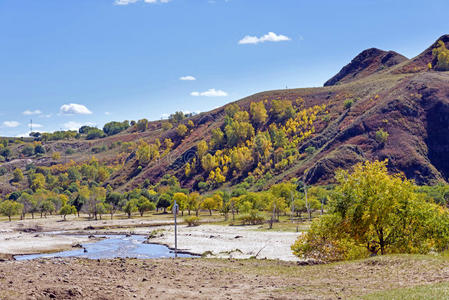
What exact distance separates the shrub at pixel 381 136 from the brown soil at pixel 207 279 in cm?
15718

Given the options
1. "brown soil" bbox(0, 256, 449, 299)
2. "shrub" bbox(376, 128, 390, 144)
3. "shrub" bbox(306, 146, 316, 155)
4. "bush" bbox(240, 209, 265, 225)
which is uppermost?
"shrub" bbox(376, 128, 390, 144)

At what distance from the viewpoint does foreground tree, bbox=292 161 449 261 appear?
97.8 feet

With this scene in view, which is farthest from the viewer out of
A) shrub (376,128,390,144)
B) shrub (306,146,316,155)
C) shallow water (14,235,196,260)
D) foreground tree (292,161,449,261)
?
shrub (306,146,316,155)

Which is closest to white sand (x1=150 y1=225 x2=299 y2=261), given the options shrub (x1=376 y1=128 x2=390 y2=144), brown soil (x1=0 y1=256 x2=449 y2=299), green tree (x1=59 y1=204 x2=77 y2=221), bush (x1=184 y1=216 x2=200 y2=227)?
bush (x1=184 y1=216 x2=200 y2=227)

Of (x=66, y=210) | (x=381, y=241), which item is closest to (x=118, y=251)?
(x=381, y=241)

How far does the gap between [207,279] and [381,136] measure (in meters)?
162

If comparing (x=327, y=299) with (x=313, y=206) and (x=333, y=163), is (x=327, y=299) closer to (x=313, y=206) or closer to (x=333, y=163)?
(x=313, y=206)

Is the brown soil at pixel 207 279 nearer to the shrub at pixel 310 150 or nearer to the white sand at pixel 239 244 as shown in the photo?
the white sand at pixel 239 244

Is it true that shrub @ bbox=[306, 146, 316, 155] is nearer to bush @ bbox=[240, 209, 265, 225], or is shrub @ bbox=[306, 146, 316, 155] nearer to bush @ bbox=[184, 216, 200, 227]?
bush @ bbox=[240, 209, 265, 225]

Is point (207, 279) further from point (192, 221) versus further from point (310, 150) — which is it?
point (310, 150)

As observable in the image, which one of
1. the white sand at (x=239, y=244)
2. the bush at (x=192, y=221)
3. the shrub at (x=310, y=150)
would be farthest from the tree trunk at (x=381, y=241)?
the shrub at (x=310, y=150)

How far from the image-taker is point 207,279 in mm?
23531

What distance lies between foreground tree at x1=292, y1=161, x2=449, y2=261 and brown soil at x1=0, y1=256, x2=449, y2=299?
16.4ft

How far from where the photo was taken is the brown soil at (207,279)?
18.9 meters
